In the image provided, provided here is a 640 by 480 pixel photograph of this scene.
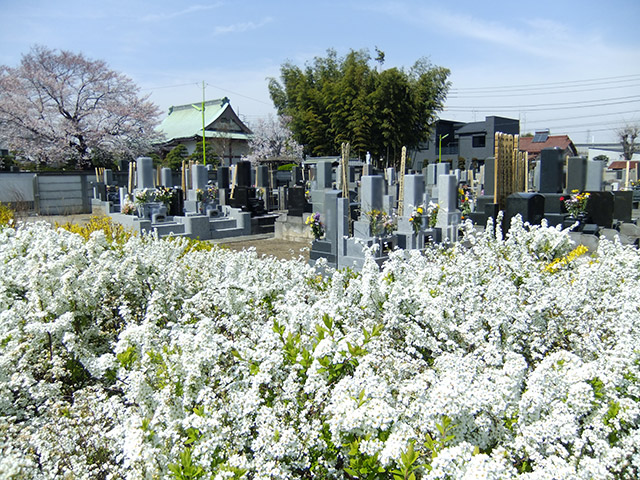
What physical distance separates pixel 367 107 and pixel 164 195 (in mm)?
24101

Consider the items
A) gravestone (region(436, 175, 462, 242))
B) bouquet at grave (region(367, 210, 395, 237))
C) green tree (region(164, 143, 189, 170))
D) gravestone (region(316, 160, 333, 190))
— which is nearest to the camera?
bouquet at grave (region(367, 210, 395, 237))

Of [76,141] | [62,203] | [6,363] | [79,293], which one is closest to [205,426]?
[6,363]

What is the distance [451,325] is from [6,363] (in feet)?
8.88

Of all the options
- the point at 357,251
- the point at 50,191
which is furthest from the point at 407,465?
Result: the point at 50,191

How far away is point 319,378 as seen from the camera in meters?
2.52

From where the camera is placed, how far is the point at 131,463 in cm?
216

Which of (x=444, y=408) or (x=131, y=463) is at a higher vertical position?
(x=444, y=408)

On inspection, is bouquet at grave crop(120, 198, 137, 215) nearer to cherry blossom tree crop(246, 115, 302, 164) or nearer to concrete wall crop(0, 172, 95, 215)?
concrete wall crop(0, 172, 95, 215)

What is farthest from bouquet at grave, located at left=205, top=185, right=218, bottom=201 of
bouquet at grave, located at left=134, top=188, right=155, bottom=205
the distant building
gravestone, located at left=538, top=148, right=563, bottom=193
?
the distant building

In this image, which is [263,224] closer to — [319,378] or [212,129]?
[319,378]

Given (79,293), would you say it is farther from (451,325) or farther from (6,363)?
(451,325)

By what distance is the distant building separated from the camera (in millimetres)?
54250

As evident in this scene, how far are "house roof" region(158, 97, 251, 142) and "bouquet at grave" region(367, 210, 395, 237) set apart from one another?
4383cm

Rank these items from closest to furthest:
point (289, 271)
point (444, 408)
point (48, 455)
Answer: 1. point (444, 408)
2. point (48, 455)
3. point (289, 271)
